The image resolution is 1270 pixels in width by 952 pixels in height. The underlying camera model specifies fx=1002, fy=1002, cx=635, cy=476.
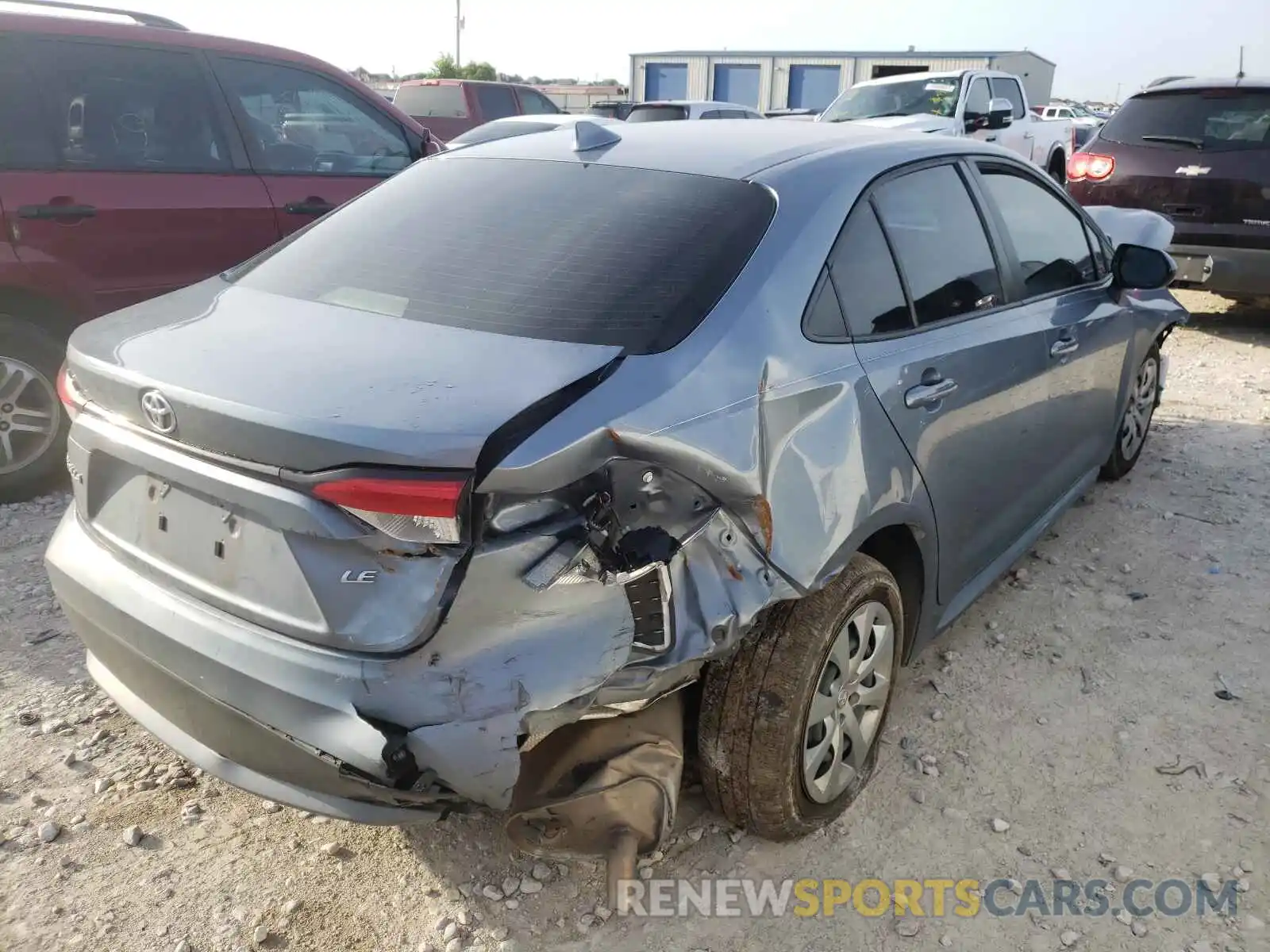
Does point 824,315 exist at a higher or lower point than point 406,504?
higher

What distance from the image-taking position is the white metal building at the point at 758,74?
33.5 m

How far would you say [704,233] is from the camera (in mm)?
2361

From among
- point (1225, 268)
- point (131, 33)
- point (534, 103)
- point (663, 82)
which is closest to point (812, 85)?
point (663, 82)

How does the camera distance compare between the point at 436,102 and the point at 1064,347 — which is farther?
the point at 436,102

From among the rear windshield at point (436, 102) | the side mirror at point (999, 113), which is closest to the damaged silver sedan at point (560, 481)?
the side mirror at point (999, 113)

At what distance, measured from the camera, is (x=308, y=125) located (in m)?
5.34

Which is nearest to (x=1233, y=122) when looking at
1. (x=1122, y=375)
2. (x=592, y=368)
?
(x=1122, y=375)

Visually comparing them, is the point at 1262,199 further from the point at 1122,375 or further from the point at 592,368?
the point at 592,368

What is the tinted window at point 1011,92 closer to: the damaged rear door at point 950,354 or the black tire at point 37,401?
the damaged rear door at point 950,354

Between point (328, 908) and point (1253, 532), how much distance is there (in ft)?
13.3

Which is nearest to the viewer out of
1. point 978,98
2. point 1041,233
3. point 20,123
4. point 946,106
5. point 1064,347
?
point 1064,347

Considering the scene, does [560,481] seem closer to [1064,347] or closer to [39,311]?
[1064,347]

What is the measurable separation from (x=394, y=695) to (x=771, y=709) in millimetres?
892

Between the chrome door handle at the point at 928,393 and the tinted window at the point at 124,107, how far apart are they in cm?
383
